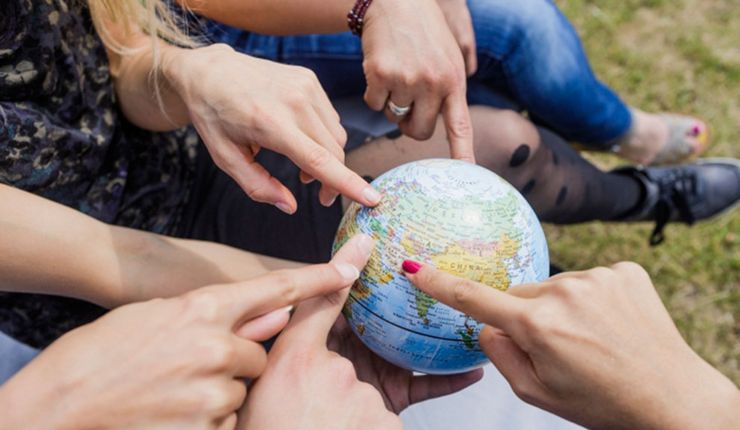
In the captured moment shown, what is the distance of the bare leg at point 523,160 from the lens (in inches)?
65.4

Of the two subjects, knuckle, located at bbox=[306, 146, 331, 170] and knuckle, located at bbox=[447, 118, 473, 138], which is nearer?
knuckle, located at bbox=[306, 146, 331, 170]

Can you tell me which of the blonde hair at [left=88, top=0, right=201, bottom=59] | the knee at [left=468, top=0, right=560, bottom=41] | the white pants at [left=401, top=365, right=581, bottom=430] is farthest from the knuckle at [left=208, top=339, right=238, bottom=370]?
the knee at [left=468, top=0, right=560, bottom=41]

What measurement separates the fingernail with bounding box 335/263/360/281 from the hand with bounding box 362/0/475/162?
49 centimetres

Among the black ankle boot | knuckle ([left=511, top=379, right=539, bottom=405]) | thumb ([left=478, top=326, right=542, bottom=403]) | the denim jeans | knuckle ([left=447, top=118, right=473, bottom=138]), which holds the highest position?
knuckle ([left=447, top=118, right=473, bottom=138])

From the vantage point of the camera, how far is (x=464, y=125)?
1.49 metres

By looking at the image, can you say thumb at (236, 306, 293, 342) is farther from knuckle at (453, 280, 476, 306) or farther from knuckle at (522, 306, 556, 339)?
knuckle at (522, 306, 556, 339)

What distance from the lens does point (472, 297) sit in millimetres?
1027

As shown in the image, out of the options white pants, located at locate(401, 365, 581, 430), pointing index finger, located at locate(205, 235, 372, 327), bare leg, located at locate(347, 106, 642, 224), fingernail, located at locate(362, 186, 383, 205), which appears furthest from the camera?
bare leg, located at locate(347, 106, 642, 224)

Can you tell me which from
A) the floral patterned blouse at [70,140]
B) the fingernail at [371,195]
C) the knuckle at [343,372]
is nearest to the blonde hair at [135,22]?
the floral patterned blouse at [70,140]

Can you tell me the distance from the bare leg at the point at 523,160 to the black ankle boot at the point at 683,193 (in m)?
0.36

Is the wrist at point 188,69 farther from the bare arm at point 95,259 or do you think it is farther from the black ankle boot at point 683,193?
the black ankle boot at point 683,193

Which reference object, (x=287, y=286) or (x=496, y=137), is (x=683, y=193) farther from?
(x=287, y=286)

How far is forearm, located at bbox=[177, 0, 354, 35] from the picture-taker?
1.60 metres

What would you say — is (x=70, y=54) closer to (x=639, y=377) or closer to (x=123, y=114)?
(x=123, y=114)
